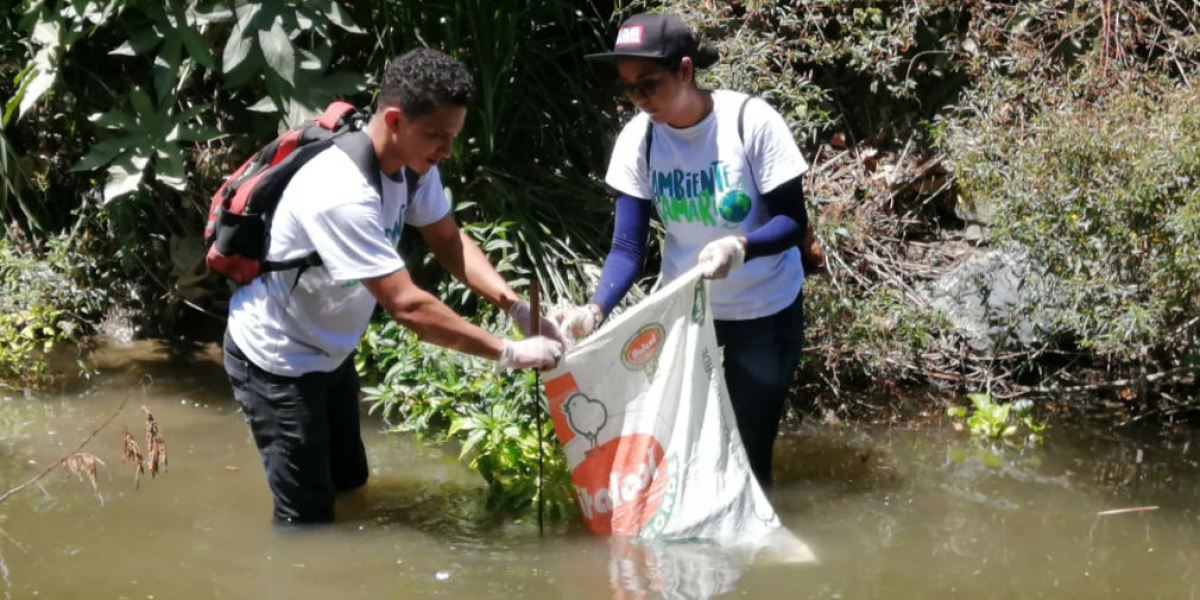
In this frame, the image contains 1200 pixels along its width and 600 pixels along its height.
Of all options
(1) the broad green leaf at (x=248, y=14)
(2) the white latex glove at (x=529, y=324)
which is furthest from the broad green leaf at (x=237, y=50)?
(2) the white latex glove at (x=529, y=324)

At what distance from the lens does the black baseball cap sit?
375cm

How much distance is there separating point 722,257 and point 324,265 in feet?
3.52

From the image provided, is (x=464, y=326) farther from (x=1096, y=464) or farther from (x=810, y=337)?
(x=1096, y=464)

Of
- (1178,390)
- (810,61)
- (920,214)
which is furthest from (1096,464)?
(810,61)

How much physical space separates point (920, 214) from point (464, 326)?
3376mm

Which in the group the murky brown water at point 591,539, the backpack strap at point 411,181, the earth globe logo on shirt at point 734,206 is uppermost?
the backpack strap at point 411,181

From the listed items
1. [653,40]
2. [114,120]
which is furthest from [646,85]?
[114,120]

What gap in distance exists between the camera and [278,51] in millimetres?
5504

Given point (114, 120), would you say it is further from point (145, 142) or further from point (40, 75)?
point (40, 75)

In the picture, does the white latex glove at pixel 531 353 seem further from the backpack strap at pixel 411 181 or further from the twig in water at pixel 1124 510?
the twig in water at pixel 1124 510

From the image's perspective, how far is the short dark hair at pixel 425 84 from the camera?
11.7ft

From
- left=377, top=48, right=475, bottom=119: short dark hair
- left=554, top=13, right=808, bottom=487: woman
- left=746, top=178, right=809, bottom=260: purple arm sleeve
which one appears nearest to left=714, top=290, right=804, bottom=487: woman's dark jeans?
left=554, top=13, right=808, bottom=487: woman

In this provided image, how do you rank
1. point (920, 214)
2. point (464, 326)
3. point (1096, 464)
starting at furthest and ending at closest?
point (920, 214)
point (1096, 464)
point (464, 326)

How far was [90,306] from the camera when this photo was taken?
6641mm
